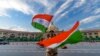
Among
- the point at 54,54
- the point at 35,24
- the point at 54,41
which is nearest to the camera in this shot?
the point at 54,41

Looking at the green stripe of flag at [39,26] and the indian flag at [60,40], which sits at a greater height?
the green stripe of flag at [39,26]

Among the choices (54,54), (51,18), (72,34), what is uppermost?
(51,18)

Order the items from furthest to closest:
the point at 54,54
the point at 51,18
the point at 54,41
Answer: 1. the point at 51,18
2. the point at 54,54
3. the point at 54,41

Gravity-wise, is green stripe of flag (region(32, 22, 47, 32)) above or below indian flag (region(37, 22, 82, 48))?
above

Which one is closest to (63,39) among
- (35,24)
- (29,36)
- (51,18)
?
(51,18)

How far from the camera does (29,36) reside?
106125 millimetres

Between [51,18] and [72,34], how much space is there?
1877mm

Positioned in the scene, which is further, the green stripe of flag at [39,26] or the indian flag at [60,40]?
the green stripe of flag at [39,26]

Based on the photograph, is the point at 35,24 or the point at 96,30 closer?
the point at 35,24

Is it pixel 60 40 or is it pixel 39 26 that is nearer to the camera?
pixel 60 40

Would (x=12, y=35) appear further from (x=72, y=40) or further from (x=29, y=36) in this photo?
(x=72, y=40)

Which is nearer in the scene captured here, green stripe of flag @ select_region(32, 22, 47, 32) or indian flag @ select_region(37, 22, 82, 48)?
indian flag @ select_region(37, 22, 82, 48)

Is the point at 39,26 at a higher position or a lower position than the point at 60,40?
higher

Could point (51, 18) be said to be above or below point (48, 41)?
above
